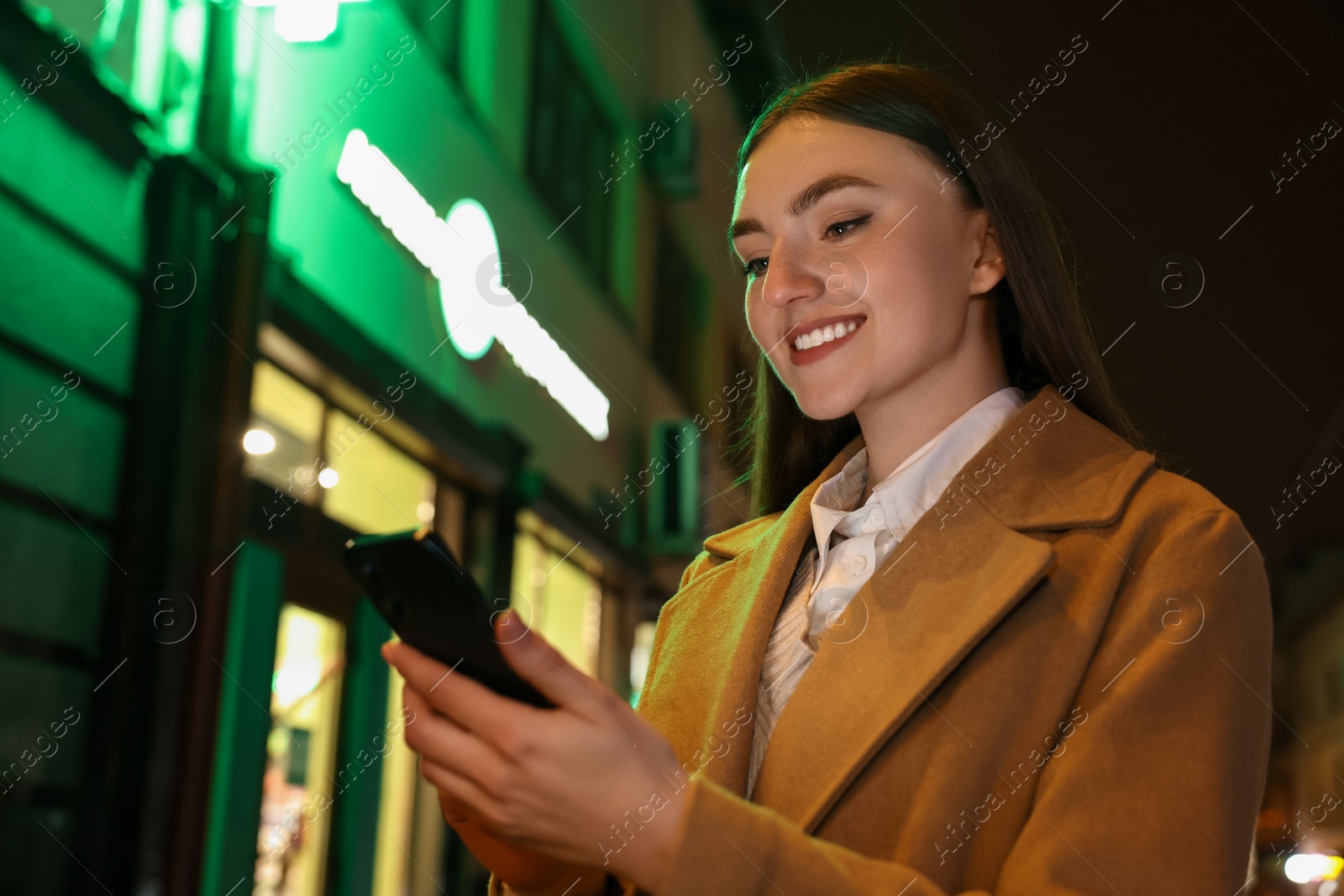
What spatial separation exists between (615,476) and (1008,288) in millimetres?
7861

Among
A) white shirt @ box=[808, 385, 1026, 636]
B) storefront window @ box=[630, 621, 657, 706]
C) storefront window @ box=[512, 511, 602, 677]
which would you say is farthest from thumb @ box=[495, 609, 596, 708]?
storefront window @ box=[630, 621, 657, 706]

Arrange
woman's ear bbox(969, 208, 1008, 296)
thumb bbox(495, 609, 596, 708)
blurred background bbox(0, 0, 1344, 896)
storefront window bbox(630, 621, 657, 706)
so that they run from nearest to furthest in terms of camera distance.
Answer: thumb bbox(495, 609, 596, 708) → woman's ear bbox(969, 208, 1008, 296) → blurred background bbox(0, 0, 1344, 896) → storefront window bbox(630, 621, 657, 706)

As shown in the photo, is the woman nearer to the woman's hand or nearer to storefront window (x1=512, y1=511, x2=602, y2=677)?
the woman's hand

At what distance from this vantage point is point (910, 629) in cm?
122

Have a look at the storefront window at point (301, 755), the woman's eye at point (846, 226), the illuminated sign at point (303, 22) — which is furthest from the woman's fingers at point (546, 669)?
the illuminated sign at point (303, 22)

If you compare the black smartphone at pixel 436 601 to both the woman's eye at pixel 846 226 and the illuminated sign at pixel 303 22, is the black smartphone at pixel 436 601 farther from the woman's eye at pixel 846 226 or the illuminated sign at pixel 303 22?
the illuminated sign at pixel 303 22

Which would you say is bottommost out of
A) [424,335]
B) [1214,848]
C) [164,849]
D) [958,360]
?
[1214,848]

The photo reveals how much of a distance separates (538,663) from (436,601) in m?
0.11

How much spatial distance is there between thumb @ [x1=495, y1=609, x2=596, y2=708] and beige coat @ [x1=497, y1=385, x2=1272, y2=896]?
4.6 inches

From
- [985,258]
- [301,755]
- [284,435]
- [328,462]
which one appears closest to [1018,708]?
[985,258]

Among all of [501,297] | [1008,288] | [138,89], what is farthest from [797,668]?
[501,297]

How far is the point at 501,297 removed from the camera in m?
6.54

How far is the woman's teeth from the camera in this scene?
1.43m

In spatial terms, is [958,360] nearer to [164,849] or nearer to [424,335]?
[164,849]
